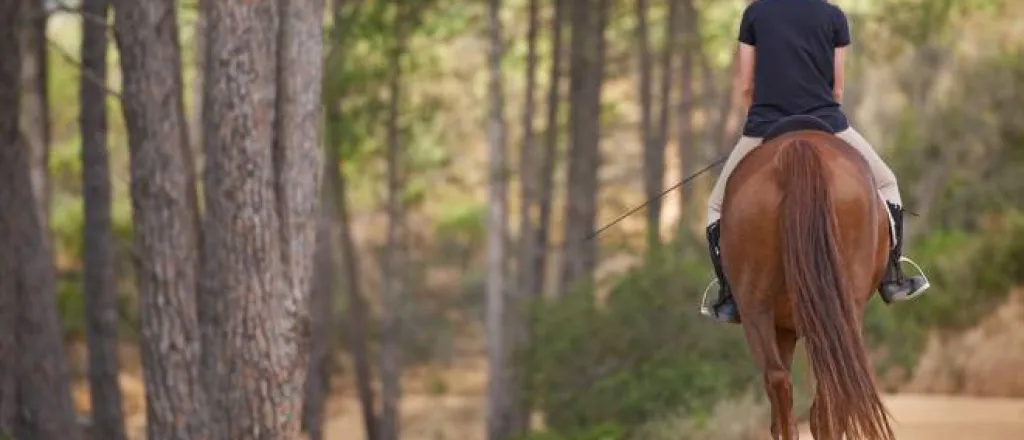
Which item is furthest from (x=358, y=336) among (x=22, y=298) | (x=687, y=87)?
(x=22, y=298)

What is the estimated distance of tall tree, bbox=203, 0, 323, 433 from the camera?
12266 millimetres

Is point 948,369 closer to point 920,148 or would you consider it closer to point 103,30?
point 103,30

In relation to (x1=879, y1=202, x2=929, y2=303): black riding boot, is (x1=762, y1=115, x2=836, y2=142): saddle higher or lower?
higher

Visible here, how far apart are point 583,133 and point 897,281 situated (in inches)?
807

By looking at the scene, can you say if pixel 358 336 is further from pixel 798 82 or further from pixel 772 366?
pixel 772 366

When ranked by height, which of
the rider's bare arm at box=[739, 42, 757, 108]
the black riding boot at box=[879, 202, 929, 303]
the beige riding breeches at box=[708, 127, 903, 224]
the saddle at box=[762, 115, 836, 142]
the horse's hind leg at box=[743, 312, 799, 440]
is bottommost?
the horse's hind leg at box=[743, 312, 799, 440]

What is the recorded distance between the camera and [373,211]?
188ft

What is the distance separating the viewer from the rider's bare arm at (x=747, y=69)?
11258 millimetres

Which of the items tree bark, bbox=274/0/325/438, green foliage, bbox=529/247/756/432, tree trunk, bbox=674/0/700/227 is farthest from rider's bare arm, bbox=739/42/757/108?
tree trunk, bbox=674/0/700/227

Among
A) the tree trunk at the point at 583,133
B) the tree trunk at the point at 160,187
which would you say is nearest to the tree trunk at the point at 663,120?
the tree trunk at the point at 583,133

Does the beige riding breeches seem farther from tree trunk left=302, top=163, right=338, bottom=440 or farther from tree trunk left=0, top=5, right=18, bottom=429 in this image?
tree trunk left=302, top=163, right=338, bottom=440

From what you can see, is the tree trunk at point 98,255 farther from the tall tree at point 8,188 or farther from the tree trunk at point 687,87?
the tree trunk at point 687,87

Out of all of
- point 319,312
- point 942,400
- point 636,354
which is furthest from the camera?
point 319,312

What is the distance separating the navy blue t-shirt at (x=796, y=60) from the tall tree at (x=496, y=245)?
20.3 m
